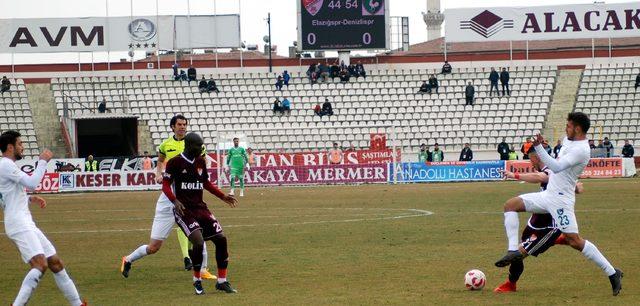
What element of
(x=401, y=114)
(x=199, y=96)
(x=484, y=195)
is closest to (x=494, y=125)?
(x=401, y=114)

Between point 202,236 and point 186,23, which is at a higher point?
point 186,23

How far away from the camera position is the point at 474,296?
14.3 m

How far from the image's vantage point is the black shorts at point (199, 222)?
49.7 feet

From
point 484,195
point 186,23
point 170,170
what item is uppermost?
point 186,23

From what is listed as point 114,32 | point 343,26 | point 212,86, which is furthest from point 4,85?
point 343,26

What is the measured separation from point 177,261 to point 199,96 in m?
47.7

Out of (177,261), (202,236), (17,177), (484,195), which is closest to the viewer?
(17,177)

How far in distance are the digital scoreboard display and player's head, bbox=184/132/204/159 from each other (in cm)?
5226

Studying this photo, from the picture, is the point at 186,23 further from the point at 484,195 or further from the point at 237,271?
the point at 237,271

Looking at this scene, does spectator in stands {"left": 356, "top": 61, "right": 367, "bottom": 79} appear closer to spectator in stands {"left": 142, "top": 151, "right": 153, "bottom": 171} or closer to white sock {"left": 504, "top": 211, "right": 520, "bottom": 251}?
spectator in stands {"left": 142, "top": 151, "right": 153, "bottom": 171}

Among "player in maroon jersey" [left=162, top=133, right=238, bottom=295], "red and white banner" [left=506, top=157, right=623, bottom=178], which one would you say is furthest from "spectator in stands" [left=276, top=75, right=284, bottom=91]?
"player in maroon jersey" [left=162, top=133, right=238, bottom=295]

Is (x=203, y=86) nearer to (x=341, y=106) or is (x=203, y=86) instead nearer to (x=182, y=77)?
(x=182, y=77)

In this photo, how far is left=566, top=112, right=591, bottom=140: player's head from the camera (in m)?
13.9

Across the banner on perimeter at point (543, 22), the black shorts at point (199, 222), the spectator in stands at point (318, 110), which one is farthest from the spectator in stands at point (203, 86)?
the black shorts at point (199, 222)
